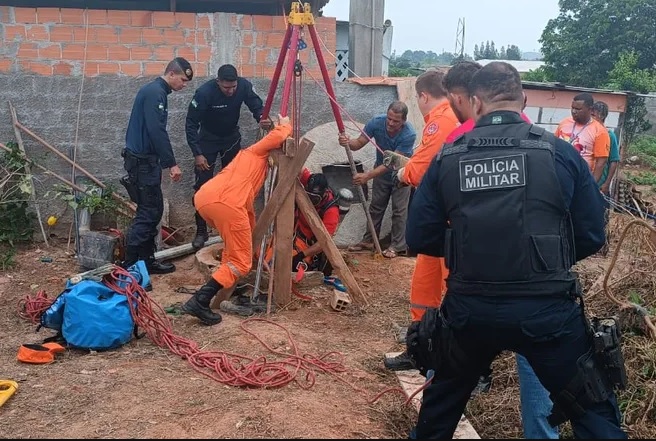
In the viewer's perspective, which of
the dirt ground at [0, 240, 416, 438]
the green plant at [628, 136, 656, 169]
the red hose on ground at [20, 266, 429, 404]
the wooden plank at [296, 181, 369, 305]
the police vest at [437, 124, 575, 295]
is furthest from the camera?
the green plant at [628, 136, 656, 169]

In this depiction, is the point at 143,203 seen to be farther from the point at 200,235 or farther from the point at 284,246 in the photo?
the point at 284,246

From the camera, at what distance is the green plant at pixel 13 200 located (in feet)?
21.5

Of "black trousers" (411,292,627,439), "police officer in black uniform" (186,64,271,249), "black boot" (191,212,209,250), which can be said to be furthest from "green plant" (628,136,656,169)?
"black trousers" (411,292,627,439)

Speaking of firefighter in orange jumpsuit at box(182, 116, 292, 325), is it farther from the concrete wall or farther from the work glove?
the concrete wall

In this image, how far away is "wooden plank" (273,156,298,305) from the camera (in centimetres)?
515

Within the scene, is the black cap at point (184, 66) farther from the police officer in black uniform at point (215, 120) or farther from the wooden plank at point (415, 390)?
the wooden plank at point (415, 390)

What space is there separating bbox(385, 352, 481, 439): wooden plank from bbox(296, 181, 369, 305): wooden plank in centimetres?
120

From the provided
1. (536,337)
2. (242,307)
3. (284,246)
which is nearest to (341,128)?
(284,246)

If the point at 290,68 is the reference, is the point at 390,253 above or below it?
Answer: below

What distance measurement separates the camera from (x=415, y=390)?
3768 mm

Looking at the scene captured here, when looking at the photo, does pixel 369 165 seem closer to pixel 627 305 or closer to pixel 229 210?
pixel 229 210

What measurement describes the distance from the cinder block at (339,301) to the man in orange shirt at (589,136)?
298 cm

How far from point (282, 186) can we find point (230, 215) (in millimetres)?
531

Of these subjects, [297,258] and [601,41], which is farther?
[601,41]
